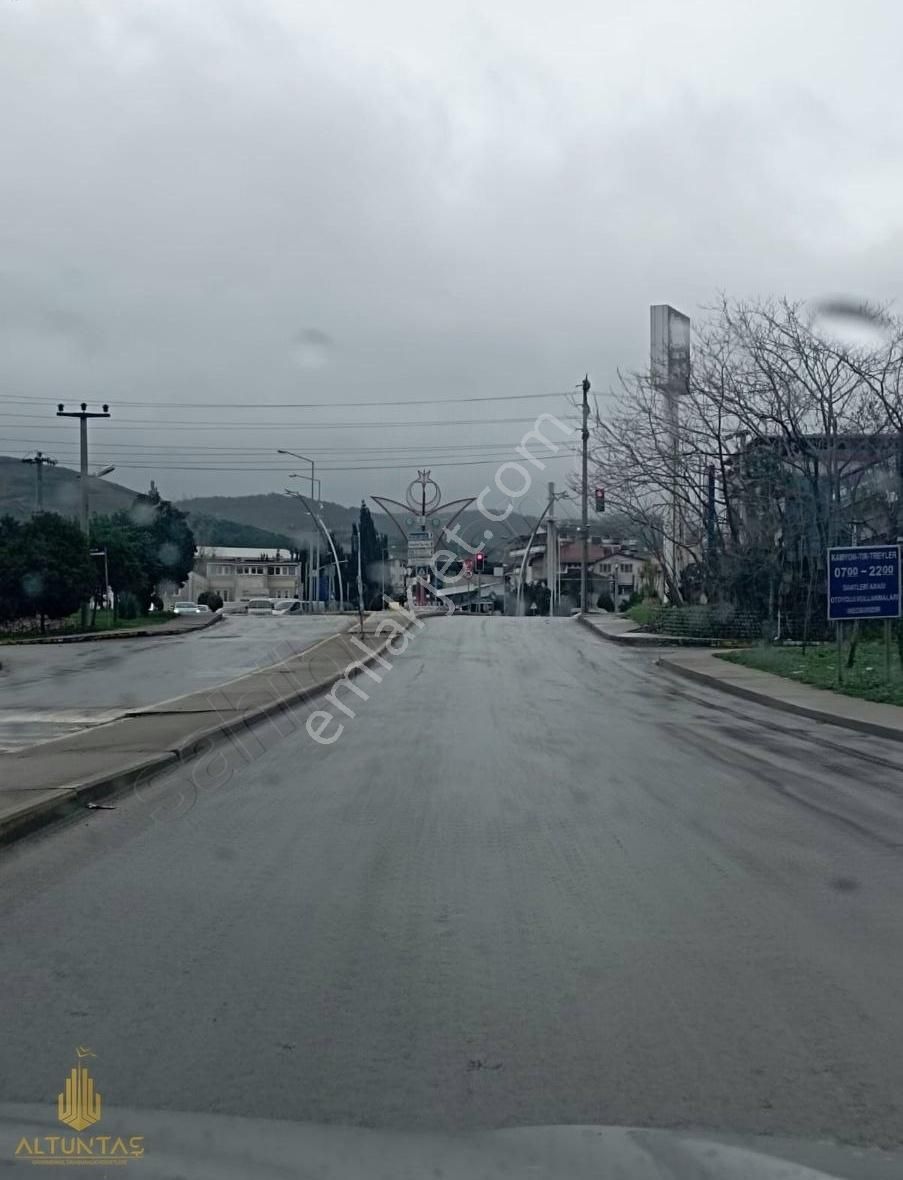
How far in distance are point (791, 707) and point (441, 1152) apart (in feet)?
57.3

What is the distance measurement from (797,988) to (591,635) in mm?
37179

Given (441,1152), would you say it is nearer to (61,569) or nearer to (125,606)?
(61,569)

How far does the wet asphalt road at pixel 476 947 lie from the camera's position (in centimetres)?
520

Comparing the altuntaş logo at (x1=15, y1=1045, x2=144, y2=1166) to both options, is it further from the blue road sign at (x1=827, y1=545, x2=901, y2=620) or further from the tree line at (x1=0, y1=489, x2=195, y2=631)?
the tree line at (x1=0, y1=489, x2=195, y2=631)

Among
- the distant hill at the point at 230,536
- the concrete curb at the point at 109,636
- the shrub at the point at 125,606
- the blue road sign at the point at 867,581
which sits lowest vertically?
the concrete curb at the point at 109,636

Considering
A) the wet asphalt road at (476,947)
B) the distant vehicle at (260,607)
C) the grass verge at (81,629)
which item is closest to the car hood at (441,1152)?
the wet asphalt road at (476,947)

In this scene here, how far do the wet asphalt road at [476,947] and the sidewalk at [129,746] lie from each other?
14.3 inches

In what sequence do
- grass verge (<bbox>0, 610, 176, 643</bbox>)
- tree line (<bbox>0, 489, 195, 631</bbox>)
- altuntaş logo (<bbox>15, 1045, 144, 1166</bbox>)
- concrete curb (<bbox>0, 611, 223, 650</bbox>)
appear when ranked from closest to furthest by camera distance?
altuntaş logo (<bbox>15, 1045, 144, 1166</bbox>) → concrete curb (<bbox>0, 611, 223, 650</bbox>) → tree line (<bbox>0, 489, 195, 631</bbox>) → grass verge (<bbox>0, 610, 176, 643</bbox>)

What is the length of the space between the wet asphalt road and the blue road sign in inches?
364

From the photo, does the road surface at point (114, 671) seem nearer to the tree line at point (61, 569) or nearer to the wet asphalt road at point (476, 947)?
the tree line at point (61, 569)

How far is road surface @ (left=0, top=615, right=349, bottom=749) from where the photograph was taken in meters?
19.6

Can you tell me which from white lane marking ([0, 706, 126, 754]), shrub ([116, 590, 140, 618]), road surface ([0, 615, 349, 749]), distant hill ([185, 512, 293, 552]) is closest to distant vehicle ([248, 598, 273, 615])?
shrub ([116, 590, 140, 618])

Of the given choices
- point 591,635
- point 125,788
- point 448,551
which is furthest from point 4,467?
point 125,788

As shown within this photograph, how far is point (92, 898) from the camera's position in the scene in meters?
8.24
